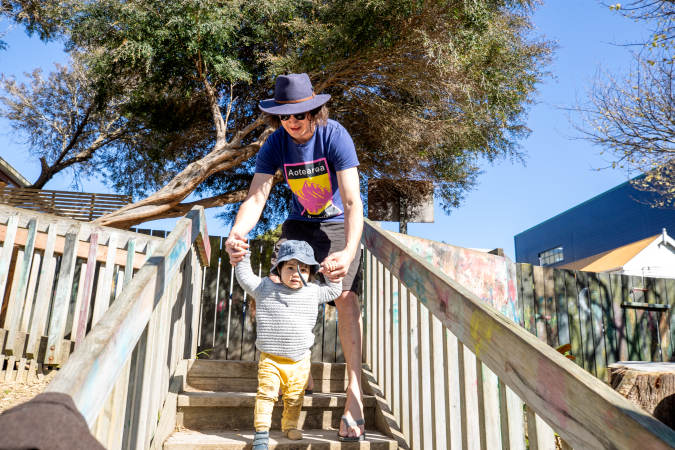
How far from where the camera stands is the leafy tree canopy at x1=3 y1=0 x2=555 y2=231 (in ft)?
28.4

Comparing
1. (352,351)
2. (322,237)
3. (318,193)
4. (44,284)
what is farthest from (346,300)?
(44,284)

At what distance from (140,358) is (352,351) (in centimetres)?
127

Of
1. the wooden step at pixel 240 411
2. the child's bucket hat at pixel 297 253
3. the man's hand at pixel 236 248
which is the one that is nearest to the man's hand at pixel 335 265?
the child's bucket hat at pixel 297 253

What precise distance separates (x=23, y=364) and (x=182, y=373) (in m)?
2.06

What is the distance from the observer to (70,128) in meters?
15.8

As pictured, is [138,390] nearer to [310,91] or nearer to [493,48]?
[310,91]

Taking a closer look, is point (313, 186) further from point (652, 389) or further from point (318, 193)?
point (652, 389)

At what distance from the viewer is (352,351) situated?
2.73m

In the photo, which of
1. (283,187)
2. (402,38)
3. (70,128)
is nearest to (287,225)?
(402,38)

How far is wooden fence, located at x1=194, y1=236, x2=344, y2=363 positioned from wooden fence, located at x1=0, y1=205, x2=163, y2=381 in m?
0.91

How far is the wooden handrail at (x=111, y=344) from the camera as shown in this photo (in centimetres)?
105

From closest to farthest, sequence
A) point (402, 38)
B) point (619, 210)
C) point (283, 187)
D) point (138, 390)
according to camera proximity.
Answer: point (138, 390) → point (402, 38) → point (283, 187) → point (619, 210)

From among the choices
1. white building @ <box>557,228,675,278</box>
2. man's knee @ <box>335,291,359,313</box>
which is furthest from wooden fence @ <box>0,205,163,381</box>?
white building @ <box>557,228,675,278</box>

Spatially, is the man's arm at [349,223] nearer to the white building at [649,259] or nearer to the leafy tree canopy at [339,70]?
the leafy tree canopy at [339,70]
